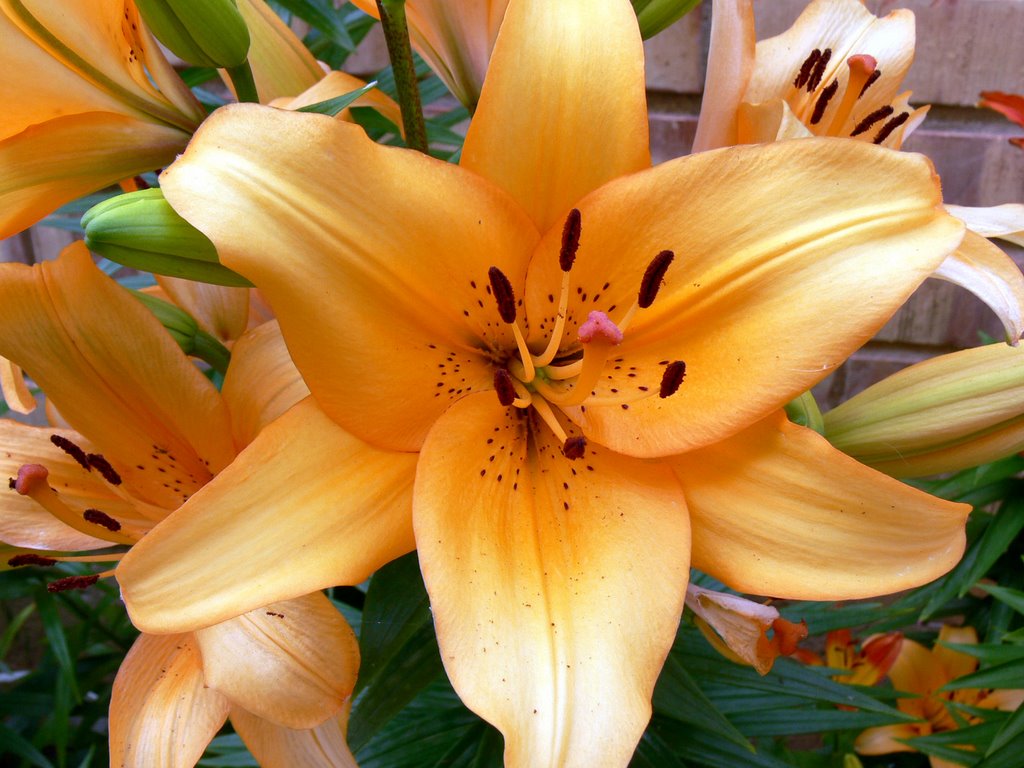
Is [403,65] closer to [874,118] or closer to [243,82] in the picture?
[243,82]

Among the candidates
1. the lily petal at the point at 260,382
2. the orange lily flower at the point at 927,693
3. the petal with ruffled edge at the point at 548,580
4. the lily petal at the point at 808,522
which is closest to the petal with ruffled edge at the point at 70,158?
the lily petal at the point at 260,382

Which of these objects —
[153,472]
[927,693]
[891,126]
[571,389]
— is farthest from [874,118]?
[927,693]

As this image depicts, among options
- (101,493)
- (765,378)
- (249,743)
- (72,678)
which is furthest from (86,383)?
(72,678)

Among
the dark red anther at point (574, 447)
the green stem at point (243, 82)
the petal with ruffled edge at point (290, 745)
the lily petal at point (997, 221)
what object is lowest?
the petal with ruffled edge at point (290, 745)

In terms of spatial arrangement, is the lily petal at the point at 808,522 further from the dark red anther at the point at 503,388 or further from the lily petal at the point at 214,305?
the lily petal at the point at 214,305

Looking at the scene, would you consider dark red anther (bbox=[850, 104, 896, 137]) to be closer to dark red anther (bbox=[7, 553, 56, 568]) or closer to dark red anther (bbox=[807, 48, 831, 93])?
dark red anther (bbox=[807, 48, 831, 93])
